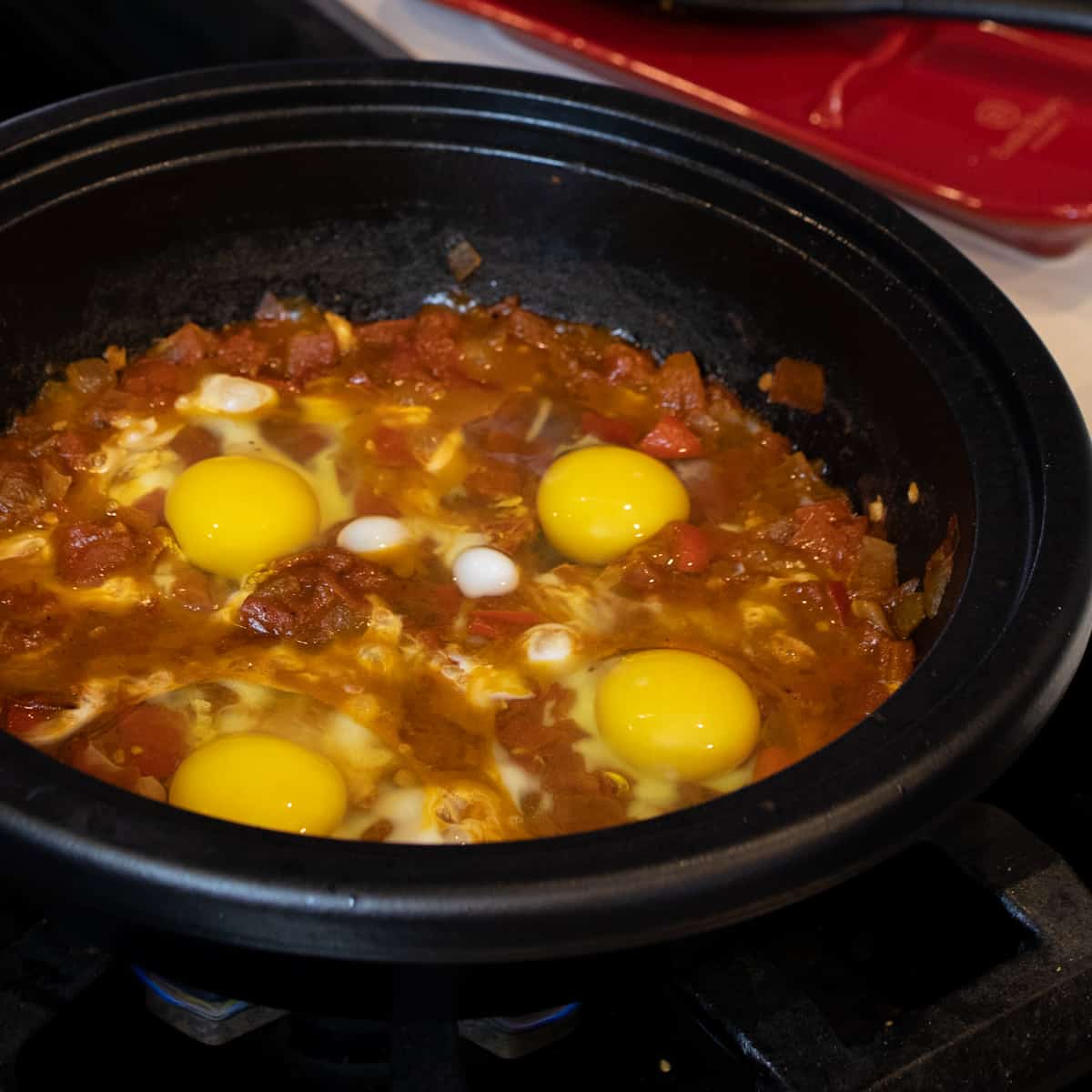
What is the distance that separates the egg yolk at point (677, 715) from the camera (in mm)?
2275

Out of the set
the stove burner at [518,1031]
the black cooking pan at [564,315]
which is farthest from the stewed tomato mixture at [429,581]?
the stove burner at [518,1031]

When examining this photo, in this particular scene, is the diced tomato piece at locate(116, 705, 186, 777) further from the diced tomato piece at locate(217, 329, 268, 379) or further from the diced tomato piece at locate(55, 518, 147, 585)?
the diced tomato piece at locate(217, 329, 268, 379)

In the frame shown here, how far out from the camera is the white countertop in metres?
3.28

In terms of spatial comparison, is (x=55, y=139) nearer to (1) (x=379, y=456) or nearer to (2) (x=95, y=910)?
(1) (x=379, y=456)

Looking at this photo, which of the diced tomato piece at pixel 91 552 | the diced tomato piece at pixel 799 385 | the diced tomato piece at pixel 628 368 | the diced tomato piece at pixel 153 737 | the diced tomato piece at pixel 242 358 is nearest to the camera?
the diced tomato piece at pixel 153 737

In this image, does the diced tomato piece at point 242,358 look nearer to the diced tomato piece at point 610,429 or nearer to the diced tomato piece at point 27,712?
the diced tomato piece at point 610,429

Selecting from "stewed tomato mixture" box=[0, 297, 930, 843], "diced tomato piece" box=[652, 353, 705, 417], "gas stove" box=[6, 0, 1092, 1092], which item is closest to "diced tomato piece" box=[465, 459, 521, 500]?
"stewed tomato mixture" box=[0, 297, 930, 843]

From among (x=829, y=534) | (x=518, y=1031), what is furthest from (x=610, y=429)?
(x=518, y=1031)

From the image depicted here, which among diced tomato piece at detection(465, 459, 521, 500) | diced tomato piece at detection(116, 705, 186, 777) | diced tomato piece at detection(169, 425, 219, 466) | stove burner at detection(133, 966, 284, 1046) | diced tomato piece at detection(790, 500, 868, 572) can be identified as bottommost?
stove burner at detection(133, 966, 284, 1046)

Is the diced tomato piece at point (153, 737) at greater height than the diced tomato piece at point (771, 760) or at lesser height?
lesser

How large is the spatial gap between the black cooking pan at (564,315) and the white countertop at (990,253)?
78cm

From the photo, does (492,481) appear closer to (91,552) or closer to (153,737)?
(91,552)

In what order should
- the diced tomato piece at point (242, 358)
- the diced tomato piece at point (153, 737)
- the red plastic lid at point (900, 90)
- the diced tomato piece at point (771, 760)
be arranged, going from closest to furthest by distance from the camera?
the diced tomato piece at point (153, 737) < the diced tomato piece at point (771, 760) < the diced tomato piece at point (242, 358) < the red plastic lid at point (900, 90)

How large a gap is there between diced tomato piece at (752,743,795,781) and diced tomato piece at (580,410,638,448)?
3.10 ft
